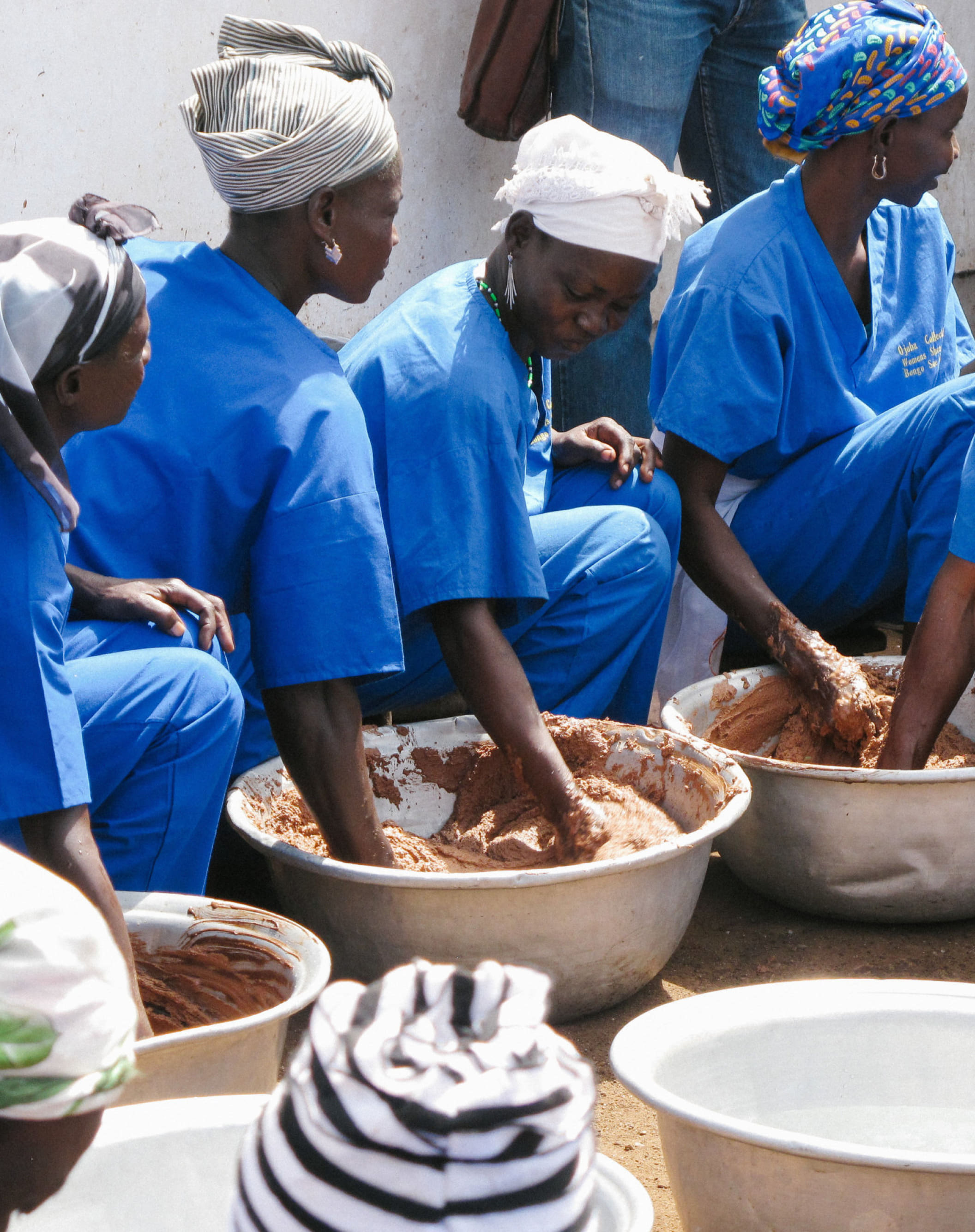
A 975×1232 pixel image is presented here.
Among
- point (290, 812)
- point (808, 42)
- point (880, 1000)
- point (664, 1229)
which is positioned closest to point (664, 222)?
point (808, 42)

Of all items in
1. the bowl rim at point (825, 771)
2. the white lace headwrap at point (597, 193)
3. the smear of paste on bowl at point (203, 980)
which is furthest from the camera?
the white lace headwrap at point (597, 193)

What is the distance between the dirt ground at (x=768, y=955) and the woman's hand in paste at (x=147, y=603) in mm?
813

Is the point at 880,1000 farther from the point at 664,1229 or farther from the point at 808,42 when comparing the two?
the point at 808,42

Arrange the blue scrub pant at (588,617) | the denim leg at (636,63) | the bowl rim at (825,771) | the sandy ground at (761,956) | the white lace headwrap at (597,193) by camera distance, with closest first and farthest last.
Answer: the sandy ground at (761,956) → the bowl rim at (825,771) → the white lace headwrap at (597,193) → the blue scrub pant at (588,617) → the denim leg at (636,63)

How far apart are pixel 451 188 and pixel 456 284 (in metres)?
1.56

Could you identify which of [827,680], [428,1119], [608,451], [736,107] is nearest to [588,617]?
[608,451]

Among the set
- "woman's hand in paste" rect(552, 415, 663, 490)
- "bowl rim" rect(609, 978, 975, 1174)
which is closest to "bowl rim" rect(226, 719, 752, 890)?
"bowl rim" rect(609, 978, 975, 1174)

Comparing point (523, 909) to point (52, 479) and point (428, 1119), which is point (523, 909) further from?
point (428, 1119)

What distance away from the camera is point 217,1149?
1.30m

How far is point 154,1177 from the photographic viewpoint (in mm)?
1294

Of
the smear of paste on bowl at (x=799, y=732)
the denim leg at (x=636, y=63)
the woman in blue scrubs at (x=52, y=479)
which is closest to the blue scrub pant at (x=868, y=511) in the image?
the smear of paste on bowl at (x=799, y=732)

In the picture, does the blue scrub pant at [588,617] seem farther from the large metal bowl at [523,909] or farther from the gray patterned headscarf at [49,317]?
the gray patterned headscarf at [49,317]

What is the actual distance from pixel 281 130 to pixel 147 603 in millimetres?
715

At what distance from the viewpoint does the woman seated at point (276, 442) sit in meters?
1.97
